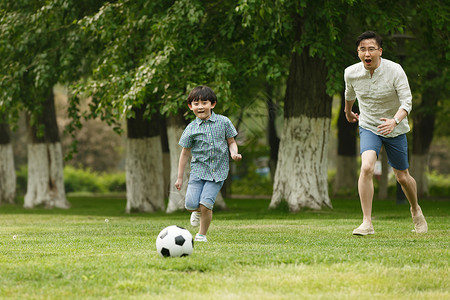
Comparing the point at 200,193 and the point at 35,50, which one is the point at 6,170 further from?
the point at 200,193

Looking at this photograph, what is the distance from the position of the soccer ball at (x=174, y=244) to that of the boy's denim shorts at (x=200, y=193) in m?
1.57

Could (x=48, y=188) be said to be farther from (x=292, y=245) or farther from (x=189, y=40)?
(x=292, y=245)

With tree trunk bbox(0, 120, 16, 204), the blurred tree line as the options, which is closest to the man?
the blurred tree line

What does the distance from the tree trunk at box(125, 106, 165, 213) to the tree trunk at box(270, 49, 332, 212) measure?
→ 15.7ft

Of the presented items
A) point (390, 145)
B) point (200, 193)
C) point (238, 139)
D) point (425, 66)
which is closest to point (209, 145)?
point (200, 193)

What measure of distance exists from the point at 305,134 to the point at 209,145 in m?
7.93

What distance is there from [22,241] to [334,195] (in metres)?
21.1

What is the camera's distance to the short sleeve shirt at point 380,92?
8742 mm

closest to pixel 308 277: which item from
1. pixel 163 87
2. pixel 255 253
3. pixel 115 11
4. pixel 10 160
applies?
pixel 255 253

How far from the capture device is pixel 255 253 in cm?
724

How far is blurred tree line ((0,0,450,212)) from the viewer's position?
579 inches

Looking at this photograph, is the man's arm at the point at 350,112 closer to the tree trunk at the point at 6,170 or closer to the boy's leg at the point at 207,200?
the boy's leg at the point at 207,200

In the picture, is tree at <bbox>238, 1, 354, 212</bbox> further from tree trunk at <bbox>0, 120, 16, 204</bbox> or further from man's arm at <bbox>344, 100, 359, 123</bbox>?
tree trunk at <bbox>0, 120, 16, 204</bbox>

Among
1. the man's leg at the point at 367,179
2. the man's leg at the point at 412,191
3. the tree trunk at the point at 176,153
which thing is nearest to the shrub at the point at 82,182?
the tree trunk at the point at 176,153
